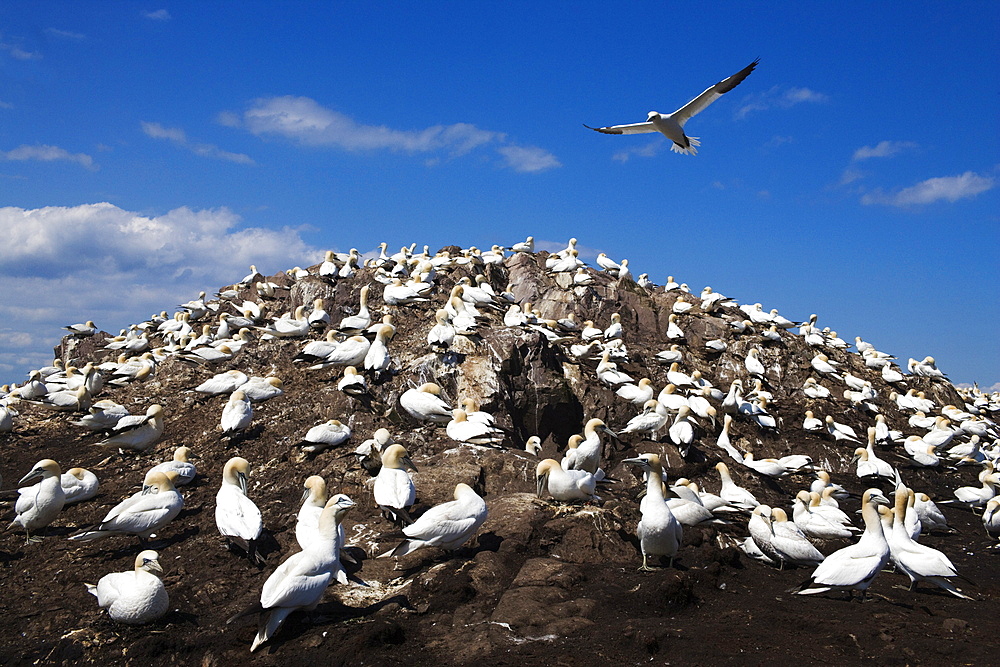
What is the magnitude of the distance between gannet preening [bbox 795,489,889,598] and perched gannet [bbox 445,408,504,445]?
5.44 m

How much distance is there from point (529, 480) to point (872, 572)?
513 centimetres

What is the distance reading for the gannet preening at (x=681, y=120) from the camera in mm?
13047

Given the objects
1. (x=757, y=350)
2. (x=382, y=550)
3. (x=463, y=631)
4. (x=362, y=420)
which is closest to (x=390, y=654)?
(x=463, y=631)

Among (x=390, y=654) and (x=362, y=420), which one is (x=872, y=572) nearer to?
(x=390, y=654)

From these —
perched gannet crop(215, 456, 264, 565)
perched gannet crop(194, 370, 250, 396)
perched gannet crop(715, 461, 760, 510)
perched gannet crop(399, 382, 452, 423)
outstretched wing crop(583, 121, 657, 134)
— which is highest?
outstretched wing crop(583, 121, 657, 134)

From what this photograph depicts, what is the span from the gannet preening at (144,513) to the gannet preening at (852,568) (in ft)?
27.6

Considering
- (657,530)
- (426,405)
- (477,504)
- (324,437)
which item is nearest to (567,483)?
(657,530)

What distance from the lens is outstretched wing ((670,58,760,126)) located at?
1280 cm

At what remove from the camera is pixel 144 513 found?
905cm

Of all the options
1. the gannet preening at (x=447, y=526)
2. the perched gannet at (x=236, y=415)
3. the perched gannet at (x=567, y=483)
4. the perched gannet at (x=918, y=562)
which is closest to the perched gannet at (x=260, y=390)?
the perched gannet at (x=236, y=415)

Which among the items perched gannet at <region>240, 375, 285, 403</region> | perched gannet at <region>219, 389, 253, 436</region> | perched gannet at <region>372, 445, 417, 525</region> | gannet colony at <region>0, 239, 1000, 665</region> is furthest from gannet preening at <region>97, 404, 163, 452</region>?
perched gannet at <region>372, 445, 417, 525</region>

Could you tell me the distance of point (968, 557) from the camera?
12867 millimetres

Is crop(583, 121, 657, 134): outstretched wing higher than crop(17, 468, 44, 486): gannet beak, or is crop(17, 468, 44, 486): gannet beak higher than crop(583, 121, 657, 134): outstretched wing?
crop(583, 121, 657, 134): outstretched wing

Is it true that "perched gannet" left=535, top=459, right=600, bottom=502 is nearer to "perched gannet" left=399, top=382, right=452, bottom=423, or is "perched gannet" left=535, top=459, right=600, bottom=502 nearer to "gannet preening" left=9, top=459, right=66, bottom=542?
"perched gannet" left=399, top=382, right=452, bottom=423
